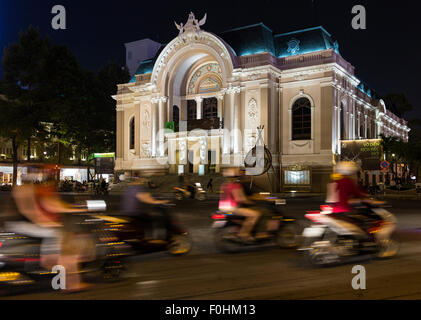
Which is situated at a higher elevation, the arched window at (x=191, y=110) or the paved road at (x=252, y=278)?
the arched window at (x=191, y=110)

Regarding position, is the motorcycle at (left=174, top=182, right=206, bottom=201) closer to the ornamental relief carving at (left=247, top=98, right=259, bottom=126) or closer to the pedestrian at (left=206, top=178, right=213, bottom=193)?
the pedestrian at (left=206, top=178, right=213, bottom=193)

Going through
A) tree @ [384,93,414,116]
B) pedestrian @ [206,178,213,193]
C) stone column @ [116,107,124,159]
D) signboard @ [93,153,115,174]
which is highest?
tree @ [384,93,414,116]

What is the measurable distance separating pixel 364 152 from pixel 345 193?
30151 mm

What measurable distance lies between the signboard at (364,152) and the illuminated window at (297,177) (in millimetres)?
3534

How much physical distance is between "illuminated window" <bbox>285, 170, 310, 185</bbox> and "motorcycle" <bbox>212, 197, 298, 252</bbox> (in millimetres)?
28816

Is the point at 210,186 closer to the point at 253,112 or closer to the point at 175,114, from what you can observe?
the point at 253,112

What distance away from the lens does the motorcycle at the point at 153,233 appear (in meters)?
7.19

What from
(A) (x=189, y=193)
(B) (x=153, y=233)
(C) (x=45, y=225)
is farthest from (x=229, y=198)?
(A) (x=189, y=193)

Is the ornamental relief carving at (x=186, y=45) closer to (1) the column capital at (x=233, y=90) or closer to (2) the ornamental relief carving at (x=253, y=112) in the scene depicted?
(1) the column capital at (x=233, y=90)

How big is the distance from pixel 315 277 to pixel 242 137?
3214 centimetres

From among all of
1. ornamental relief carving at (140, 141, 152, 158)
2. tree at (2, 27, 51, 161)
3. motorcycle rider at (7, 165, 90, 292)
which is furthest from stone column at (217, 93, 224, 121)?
motorcycle rider at (7, 165, 90, 292)

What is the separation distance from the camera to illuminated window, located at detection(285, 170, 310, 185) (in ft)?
123

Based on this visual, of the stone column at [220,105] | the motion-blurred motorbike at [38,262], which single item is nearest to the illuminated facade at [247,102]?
the stone column at [220,105]

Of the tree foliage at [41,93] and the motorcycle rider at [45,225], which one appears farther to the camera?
the tree foliage at [41,93]
